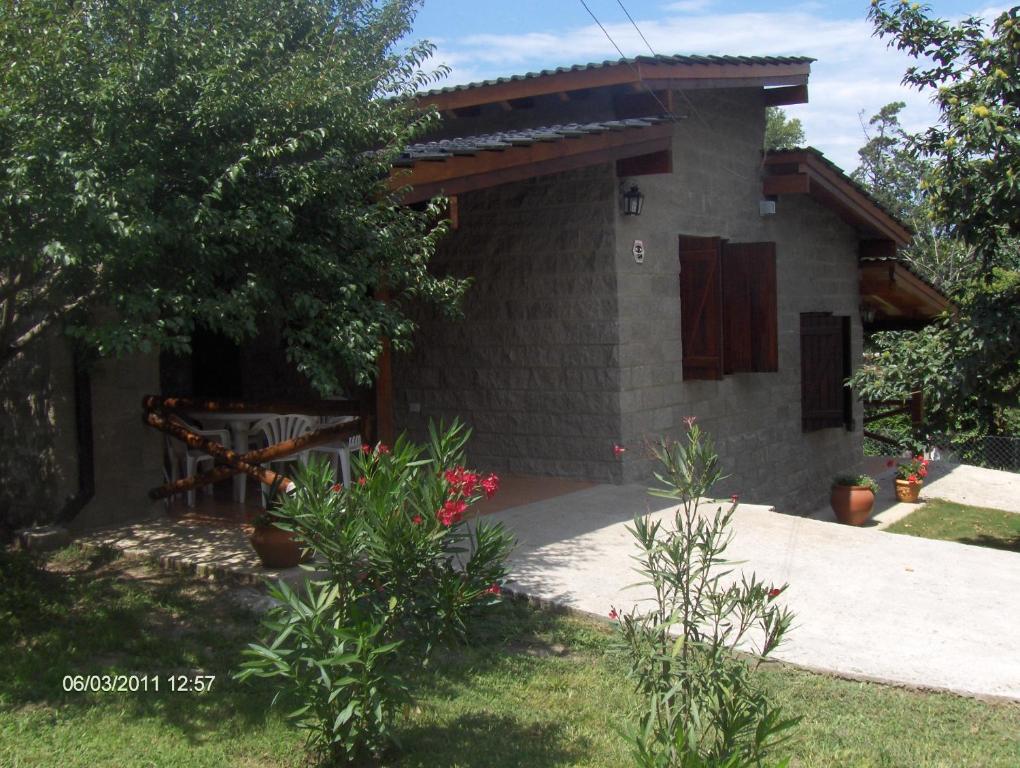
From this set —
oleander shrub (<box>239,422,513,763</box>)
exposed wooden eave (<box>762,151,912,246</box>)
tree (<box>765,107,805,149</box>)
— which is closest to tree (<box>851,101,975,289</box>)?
tree (<box>765,107,805,149</box>)

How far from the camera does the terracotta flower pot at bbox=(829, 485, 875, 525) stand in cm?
1134

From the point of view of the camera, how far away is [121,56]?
5.23 metres

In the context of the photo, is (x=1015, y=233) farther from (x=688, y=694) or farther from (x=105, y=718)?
(x=105, y=718)

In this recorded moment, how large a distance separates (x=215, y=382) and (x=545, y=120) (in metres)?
4.75

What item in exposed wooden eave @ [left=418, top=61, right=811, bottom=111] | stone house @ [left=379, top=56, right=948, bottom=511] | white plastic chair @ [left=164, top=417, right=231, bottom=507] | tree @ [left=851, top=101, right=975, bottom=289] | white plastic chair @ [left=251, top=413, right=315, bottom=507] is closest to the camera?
white plastic chair @ [left=251, top=413, right=315, bottom=507]

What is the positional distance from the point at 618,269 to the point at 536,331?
3.23ft

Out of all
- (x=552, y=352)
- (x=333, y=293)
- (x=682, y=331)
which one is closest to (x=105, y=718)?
(x=333, y=293)

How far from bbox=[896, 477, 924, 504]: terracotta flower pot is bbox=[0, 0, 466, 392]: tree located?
8.76 m

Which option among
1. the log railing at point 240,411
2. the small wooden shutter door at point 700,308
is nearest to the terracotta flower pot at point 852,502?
the small wooden shutter door at point 700,308

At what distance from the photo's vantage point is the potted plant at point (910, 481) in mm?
12938

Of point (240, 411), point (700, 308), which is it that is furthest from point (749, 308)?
point (240, 411)

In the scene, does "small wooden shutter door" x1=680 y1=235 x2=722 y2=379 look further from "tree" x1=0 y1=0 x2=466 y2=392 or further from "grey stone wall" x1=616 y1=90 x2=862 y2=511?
"tree" x1=0 y1=0 x2=466 y2=392

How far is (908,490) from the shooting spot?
13.0 meters

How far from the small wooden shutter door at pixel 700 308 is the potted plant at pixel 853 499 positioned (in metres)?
2.36
